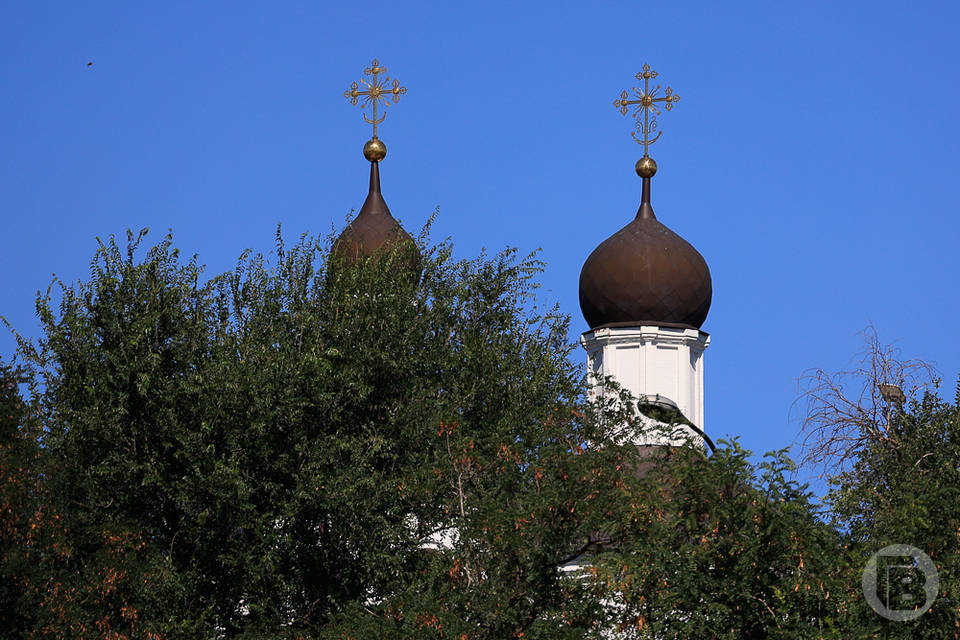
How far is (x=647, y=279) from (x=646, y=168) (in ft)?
8.82

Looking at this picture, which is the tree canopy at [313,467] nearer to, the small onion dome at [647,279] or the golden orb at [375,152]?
the small onion dome at [647,279]

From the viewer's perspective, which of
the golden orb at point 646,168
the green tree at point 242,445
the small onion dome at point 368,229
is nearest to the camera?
the green tree at point 242,445

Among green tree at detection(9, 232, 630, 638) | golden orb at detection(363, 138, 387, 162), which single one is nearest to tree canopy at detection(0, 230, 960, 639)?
green tree at detection(9, 232, 630, 638)

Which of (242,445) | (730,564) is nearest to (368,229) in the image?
(242,445)

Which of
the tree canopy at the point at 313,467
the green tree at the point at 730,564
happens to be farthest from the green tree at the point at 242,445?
the green tree at the point at 730,564

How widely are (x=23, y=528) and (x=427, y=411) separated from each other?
18.9 feet

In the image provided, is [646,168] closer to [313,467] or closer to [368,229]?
[368,229]

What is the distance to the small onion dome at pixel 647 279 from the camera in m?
30.4

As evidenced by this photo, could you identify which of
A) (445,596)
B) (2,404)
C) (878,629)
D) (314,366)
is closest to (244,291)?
(314,366)

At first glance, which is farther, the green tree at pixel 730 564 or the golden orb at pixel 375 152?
the golden orb at pixel 375 152

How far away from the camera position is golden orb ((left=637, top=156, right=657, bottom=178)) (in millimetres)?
31938

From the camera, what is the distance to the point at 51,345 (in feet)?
75.6

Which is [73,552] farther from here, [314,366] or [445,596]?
[445,596]

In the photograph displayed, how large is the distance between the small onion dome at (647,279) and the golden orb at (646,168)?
1.40 metres
